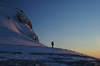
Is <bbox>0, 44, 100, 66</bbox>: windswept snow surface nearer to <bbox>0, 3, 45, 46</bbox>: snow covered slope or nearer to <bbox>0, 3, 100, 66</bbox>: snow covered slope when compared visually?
<bbox>0, 3, 100, 66</bbox>: snow covered slope

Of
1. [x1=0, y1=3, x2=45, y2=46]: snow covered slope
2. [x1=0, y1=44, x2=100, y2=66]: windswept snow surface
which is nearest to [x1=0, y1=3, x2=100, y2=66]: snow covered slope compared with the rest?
[x1=0, y1=44, x2=100, y2=66]: windswept snow surface

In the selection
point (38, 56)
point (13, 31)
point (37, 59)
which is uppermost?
point (13, 31)

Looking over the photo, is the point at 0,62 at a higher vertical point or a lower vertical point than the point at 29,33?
lower

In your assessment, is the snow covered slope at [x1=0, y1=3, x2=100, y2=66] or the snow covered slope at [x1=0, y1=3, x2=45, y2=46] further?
the snow covered slope at [x1=0, y1=3, x2=45, y2=46]

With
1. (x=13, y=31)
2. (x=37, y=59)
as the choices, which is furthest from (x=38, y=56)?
(x=13, y=31)

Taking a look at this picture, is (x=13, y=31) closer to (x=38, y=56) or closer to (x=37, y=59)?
(x=38, y=56)

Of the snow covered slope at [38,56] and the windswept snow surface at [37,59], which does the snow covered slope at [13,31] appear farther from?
the windswept snow surface at [37,59]

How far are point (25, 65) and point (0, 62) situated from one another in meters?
1.85

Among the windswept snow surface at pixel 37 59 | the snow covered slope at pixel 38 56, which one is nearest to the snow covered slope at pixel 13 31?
the snow covered slope at pixel 38 56

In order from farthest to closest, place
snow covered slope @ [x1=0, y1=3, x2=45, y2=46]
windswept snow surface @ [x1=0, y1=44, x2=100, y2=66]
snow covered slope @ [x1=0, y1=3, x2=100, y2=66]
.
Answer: snow covered slope @ [x1=0, y1=3, x2=45, y2=46] → snow covered slope @ [x1=0, y1=3, x2=100, y2=66] → windswept snow surface @ [x1=0, y1=44, x2=100, y2=66]

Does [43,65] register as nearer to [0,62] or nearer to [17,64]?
[17,64]

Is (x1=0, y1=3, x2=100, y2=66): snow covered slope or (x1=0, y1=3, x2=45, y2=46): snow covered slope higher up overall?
(x1=0, y1=3, x2=45, y2=46): snow covered slope

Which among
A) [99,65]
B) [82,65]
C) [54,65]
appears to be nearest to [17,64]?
[54,65]

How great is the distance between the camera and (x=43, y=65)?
8219 mm
